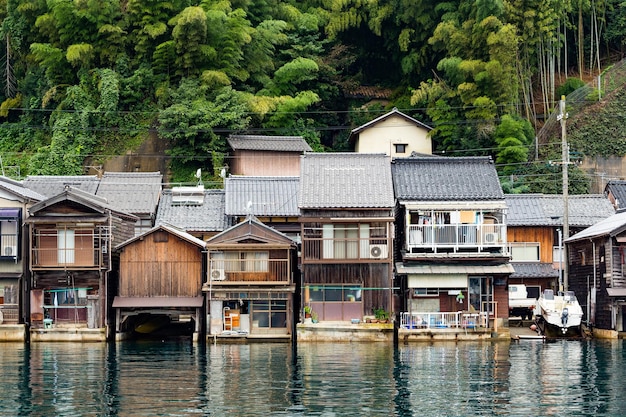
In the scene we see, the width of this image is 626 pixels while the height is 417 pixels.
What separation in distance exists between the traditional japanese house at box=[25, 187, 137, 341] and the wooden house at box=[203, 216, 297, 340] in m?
4.66

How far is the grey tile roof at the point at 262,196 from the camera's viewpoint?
179 ft

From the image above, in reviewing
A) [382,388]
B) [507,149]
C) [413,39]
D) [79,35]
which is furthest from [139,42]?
[382,388]

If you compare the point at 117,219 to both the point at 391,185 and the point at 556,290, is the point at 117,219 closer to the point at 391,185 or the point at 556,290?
the point at 391,185

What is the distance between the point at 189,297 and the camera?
48.7 metres

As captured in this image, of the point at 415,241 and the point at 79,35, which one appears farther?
the point at 79,35

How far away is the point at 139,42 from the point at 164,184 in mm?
11715

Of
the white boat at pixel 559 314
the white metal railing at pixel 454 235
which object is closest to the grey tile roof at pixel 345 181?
the white metal railing at pixel 454 235

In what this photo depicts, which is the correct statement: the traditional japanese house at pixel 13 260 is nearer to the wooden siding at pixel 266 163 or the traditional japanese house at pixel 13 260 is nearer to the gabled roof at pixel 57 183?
the gabled roof at pixel 57 183

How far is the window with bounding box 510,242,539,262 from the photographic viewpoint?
2217 inches

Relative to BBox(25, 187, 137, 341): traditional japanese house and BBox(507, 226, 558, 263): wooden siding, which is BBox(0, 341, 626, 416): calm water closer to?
BBox(25, 187, 137, 341): traditional japanese house

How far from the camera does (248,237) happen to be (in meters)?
47.6

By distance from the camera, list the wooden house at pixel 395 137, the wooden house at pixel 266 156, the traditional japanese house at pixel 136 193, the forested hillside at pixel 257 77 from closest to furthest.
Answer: the traditional japanese house at pixel 136 193
the wooden house at pixel 266 156
the forested hillside at pixel 257 77
the wooden house at pixel 395 137

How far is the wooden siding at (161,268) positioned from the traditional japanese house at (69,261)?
2.98ft

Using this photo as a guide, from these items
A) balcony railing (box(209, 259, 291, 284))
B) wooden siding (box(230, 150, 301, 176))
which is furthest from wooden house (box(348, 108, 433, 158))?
balcony railing (box(209, 259, 291, 284))
